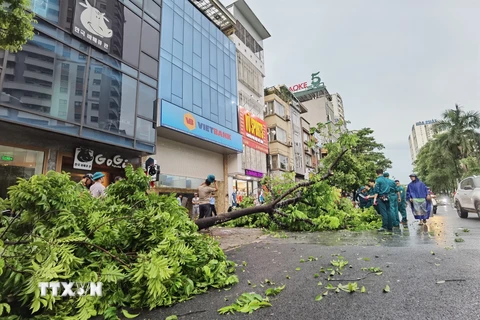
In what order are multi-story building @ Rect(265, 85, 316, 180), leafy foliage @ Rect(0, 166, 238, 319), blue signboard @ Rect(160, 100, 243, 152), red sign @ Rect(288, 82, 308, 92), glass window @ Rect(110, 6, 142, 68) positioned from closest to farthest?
leafy foliage @ Rect(0, 166, 238, 319) < glass window @ Rect(110, 6, 142, 68) < blue signboard @ Rect(160, 100, 243, 152) < multi-story building @ Rect(265, 85, 316, 180) < red sign @ Rect(288, 82, 308, 92)

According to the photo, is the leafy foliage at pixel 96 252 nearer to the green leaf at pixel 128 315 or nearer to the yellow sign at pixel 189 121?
the green leaf at pixel 128 315

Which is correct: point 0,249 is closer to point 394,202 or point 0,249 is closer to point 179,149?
point 394,202

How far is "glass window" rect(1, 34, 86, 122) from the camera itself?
919 centimetres

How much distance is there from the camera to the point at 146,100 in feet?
45.6

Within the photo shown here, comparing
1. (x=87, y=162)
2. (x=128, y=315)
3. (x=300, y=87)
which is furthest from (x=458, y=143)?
(x=128, y=315)

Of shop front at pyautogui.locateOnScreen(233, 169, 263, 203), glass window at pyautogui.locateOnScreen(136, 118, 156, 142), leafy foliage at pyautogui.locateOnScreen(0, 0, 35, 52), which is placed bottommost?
shop front at pyautogui.locateOnScreen(233, 169, 263, 203)

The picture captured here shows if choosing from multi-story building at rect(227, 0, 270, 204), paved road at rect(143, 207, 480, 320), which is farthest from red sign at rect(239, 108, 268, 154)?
paved road at rect(143, 207, 480, 320)

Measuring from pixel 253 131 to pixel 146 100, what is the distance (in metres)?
12.0

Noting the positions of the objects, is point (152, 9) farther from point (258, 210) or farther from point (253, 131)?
point (258, 210)

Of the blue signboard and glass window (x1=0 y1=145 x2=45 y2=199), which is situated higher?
the blue signboard

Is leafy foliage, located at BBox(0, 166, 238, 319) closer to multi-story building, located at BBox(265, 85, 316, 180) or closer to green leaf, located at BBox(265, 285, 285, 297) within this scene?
green leaf, located at BBox(265, 285, 285, 297)

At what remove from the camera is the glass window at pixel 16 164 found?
924cm

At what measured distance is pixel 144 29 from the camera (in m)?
14.5
